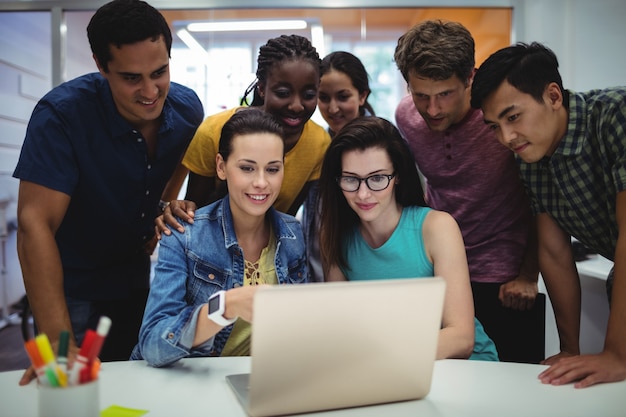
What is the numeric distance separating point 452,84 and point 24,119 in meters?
3.54

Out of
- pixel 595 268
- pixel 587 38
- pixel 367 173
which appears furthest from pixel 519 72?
pixel 587 38

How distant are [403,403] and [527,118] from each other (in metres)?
1.04

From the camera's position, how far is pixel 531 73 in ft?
5.60

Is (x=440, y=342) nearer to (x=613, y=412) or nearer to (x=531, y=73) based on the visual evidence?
(x=613, y=412)

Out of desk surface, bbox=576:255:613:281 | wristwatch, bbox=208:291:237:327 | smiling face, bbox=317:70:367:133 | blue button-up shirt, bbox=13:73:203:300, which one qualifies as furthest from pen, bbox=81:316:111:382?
desk surface, bbox=576:255:613:281

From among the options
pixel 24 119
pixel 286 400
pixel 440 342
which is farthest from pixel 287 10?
pixel 286 400

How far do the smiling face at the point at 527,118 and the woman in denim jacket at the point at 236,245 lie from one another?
69 cm

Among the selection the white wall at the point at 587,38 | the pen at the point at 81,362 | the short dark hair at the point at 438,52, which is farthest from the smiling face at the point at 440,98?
the white wall at the point at 587,38

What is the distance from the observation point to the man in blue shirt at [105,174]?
1.69 m

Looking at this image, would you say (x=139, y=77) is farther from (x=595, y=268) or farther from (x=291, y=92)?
(x=595, y=268)

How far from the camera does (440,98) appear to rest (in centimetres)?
200

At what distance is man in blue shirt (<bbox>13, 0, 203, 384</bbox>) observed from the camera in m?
1.69

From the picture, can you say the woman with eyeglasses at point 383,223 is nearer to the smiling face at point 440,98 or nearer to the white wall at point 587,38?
the smiling face at point 440,98

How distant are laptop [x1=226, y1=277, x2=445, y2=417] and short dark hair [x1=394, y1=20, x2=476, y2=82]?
3.87ft
